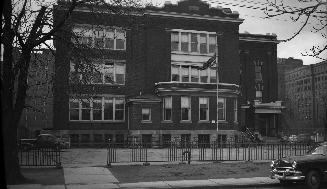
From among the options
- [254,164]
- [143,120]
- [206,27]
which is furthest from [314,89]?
[254,164]

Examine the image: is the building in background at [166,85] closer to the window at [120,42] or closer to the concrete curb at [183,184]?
the window at [120,42]

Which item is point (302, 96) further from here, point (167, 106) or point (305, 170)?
point (305, 170)

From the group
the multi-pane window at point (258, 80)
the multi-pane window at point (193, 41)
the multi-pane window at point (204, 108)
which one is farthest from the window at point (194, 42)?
the multi-pane window at point (258, 80)

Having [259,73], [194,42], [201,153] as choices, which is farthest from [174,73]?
[201,153]

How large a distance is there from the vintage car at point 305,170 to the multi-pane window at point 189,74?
3167 centimetres

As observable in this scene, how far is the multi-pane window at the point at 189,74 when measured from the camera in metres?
47.7

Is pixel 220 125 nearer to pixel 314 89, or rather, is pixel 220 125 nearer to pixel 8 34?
pixel 8 34

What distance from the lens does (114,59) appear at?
1788 inches

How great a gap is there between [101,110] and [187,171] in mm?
25992

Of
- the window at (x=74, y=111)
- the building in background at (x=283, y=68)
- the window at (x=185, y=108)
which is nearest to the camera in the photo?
the window at (x=74, y=111)

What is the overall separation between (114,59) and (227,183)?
30.1 m

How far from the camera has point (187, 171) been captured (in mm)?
20516

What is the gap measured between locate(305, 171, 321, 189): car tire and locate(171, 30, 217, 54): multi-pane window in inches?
1291

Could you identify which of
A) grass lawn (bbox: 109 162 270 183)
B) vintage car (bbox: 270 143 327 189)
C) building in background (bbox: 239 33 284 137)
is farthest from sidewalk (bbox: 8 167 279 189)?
building in background (bbox: 239 33 284 137)
